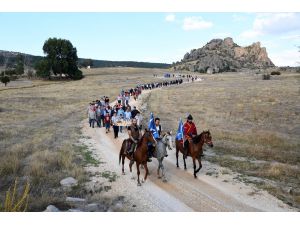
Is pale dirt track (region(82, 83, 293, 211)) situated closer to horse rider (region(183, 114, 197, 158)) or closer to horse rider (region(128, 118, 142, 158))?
horse rider (region(183, 114, 197, 158))

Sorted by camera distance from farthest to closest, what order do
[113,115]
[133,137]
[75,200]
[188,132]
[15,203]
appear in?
[113,115] < [188,132] < [133,137] < [75,200] < [15,203]

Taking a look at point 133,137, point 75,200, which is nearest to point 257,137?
point 133,137

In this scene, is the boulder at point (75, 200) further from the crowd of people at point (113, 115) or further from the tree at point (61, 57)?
the tree at point (61, 57)

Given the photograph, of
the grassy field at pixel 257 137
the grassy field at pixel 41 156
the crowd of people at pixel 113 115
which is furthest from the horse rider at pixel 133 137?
the crowd of people at pixel 113 115

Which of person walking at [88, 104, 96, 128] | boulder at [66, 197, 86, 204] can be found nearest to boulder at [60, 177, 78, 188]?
boulder at [66, 197, 86, 204]

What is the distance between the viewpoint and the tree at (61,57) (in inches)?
4112

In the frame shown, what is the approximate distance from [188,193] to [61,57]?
99870 millimetres

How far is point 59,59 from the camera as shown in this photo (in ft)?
350

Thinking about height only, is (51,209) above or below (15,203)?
above

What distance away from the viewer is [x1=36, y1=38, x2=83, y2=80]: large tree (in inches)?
4065

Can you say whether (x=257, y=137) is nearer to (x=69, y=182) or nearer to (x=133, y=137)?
(x=133, y=137)

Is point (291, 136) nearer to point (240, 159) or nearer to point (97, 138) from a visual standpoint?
point (240, 159)

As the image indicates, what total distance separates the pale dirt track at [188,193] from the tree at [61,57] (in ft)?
302

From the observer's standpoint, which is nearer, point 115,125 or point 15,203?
point 15,203
